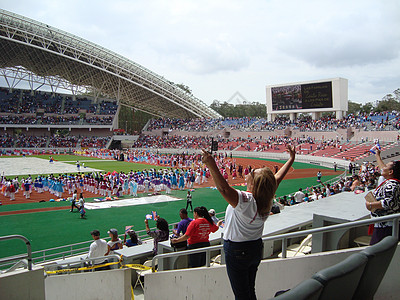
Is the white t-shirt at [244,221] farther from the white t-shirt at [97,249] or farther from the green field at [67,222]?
the green field at [67,222]

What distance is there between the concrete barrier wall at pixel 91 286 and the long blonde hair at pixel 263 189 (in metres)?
3.19

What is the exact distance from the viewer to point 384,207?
11.1 ft

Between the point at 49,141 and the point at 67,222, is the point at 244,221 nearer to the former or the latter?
the point at 67,222

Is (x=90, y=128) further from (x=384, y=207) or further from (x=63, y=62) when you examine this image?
(x=384, y=207)

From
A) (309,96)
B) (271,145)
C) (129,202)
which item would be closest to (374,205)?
(129,202)

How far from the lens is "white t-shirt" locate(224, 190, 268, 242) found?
234 centimetres

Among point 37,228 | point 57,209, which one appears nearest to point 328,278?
point 37,228

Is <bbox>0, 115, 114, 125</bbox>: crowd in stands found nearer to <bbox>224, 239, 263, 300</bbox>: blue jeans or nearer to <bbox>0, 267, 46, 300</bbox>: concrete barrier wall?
<bbox>0, 267, 46, 300</bbox>: concrete barrier wall

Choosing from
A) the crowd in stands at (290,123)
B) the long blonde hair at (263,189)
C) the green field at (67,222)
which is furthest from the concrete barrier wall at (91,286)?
the crowd in stands at (290,123)

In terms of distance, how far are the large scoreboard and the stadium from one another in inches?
61.4

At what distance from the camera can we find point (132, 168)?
3462 cm

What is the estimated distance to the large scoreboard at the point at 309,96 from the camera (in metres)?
46.6

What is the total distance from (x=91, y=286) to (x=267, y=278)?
3211 millimetres

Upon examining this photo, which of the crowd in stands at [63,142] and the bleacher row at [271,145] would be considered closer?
the bleacher row at [271,145]
